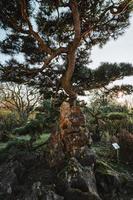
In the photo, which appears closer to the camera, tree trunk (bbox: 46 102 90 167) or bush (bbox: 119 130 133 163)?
tree trunk (bbox: 46 102 90 167)

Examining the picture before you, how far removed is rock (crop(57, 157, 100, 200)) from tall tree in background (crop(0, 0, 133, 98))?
6.16 ft

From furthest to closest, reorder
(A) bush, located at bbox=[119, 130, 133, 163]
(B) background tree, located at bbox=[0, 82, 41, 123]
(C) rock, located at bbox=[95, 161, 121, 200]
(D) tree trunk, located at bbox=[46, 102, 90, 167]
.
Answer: (B) background tree, located at bbox=[0, 82, 41, 123]
(A) bush, located at bbox=[119, 130, 133, 163]
(D) tree trunk, located at bbox=[46, 102, 90, 167]
(C) rock, located at bbox=[95, 161, 121, 200]

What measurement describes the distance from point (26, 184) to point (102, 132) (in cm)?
635

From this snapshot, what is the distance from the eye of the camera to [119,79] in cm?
840

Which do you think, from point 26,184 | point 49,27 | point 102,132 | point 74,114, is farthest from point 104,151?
point 49,27

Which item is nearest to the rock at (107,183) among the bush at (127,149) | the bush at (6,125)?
the bush at (127,149)

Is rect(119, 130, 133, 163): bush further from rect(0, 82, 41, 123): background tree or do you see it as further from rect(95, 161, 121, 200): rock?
rect(0, 82, 41, 123): background tree

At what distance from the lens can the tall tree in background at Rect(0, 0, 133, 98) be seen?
7.25 metres

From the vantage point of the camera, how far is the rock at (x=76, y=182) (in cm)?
688

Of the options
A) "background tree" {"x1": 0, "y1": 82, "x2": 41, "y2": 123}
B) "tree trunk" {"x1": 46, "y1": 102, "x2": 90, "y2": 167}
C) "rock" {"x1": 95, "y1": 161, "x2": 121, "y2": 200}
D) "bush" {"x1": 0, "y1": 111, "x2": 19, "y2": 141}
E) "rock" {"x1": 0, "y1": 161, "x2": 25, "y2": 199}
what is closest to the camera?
"rock" {"x1": 0, "y1": 161, "x2": 25, "y2": 199}

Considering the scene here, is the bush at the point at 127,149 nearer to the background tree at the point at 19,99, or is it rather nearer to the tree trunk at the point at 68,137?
the tree trunk at the point at 68,137

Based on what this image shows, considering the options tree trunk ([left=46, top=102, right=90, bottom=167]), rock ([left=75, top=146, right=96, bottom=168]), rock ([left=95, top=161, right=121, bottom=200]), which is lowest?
rock ([left=95, top=161, right=121, bottom=200])

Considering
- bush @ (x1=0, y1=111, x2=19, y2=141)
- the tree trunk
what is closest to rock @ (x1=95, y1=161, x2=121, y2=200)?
the tree trunk

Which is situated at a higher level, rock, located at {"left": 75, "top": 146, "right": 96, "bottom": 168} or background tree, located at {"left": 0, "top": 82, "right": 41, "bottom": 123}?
background tree, located at {"left": 0, "top": 82, "right": 41, "bottom": 123}
